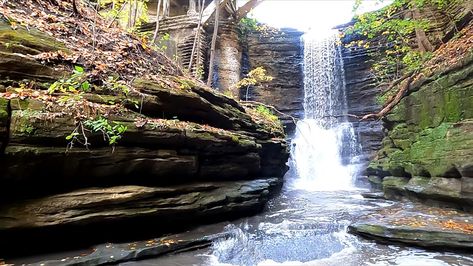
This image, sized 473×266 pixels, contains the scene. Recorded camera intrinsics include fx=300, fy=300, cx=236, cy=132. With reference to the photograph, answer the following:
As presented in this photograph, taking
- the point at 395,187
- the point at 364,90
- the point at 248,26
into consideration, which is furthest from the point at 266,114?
the point at 248,26

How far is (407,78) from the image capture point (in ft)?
36.0

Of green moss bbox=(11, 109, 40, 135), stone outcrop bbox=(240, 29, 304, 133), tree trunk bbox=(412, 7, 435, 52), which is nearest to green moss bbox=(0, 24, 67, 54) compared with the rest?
green moss bbox=(11, 109, 40, 135)

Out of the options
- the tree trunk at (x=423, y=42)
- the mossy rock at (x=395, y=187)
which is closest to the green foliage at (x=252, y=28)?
the tree trunk at (x=423, y=42)

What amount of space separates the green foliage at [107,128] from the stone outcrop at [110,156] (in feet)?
0.10

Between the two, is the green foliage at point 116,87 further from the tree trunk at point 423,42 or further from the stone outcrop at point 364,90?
the stone outcrop at point 364,90

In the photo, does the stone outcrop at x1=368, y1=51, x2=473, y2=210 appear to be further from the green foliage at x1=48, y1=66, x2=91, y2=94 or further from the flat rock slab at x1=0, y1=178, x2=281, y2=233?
the green foliage at x1=48, y1=66, x2=91, y2=94

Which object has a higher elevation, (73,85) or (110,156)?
(73,85)

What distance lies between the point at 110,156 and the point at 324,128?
15725 millimetres

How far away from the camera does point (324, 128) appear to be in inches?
753

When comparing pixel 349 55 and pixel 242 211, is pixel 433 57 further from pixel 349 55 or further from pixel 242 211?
pixel 349 55

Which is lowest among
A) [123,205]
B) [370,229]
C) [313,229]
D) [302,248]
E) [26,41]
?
[302,248]

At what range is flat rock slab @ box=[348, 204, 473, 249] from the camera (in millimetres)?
5500

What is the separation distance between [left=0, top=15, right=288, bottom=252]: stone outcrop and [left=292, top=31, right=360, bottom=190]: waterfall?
22.0 feet

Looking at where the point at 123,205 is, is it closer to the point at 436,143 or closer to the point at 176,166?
the point at 176,166
